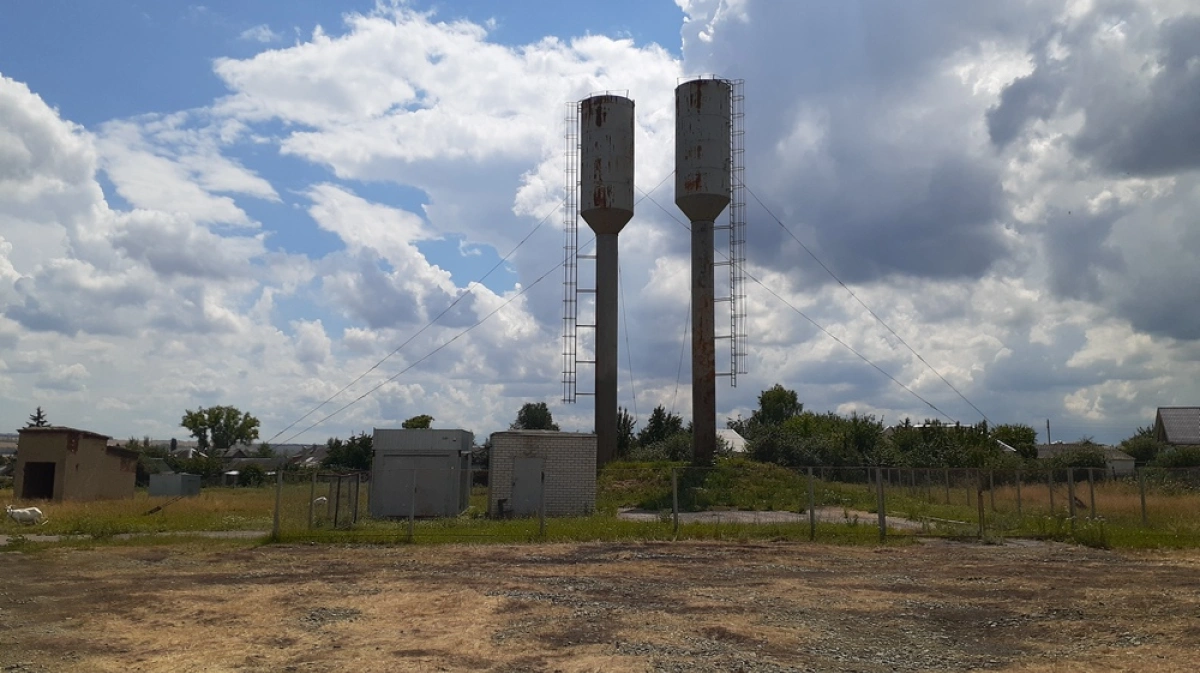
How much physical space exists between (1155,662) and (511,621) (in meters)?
6.73

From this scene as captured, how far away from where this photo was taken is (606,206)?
147ft

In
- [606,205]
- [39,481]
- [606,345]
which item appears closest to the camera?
[39,481]

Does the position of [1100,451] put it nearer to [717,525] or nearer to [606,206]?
[606,206]

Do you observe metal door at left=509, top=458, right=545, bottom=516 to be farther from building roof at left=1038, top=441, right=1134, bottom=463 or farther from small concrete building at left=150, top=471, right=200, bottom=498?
building roof at left=1038, top=441, right=1134, bottom=463

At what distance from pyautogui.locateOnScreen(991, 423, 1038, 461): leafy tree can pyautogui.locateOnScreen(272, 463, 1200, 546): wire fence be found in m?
28.1

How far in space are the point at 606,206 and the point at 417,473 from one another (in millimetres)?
18920

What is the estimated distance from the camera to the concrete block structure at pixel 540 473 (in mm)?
29656

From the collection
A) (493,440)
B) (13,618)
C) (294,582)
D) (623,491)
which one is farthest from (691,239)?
(13,618)

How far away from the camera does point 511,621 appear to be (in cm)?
1200

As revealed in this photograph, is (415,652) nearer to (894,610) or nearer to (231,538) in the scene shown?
(894,610)

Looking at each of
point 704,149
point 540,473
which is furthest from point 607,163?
point 540,473

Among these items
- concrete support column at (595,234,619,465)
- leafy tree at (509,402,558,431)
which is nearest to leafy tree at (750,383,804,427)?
leafy tree at (509,402,558,431)

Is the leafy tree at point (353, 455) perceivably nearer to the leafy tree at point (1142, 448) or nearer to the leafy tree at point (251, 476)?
the leafy tree at point (251, 476)

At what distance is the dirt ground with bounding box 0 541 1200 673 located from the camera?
992cm
